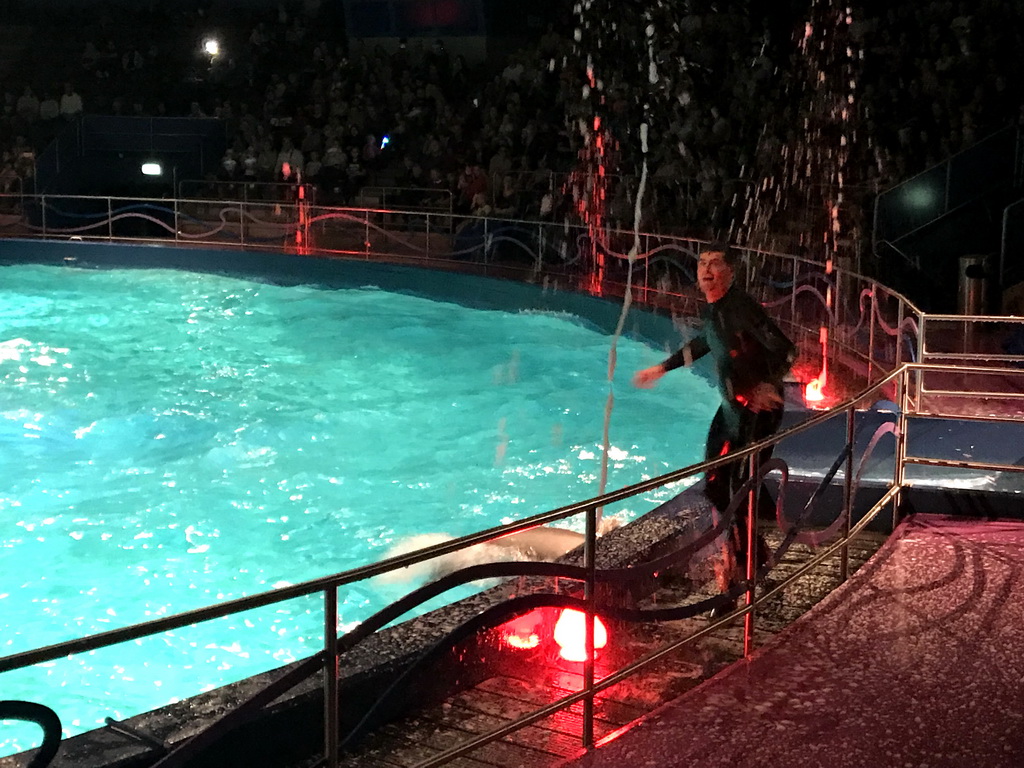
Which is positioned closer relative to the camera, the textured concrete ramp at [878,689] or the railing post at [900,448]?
the textured concrete ramp at [878,689]

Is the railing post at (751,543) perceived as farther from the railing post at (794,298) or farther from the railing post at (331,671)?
the railing post at (794,298)

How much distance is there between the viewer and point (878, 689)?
432 cm

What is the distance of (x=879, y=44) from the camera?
54.7ft

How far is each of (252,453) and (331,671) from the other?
25.7 ft

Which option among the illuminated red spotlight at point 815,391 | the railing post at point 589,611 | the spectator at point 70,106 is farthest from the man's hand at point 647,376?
the spectator at point 70,106

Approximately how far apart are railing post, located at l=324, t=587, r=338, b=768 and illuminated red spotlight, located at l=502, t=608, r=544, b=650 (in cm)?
187

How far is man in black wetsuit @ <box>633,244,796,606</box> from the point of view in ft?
17.8

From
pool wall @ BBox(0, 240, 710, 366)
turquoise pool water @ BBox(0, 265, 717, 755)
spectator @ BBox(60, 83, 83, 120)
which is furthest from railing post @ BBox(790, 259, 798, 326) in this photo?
spectator @ BBox(60, 83, 83, 120)

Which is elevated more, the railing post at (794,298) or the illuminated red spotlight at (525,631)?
the railing post at (794,298)

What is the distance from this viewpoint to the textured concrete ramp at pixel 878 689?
3.85 meters

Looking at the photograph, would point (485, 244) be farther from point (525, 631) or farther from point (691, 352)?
point (525, 631)

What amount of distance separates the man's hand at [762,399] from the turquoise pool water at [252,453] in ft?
10.0

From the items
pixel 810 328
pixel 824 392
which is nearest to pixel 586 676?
pixel 824 392

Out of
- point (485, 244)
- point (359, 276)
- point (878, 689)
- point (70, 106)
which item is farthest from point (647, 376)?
point (70, 106)
